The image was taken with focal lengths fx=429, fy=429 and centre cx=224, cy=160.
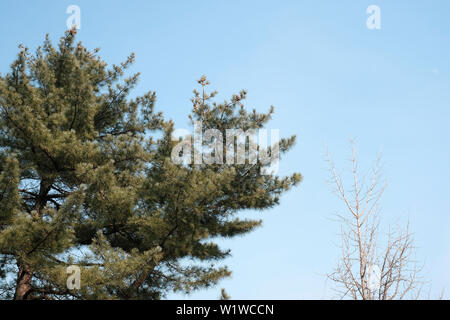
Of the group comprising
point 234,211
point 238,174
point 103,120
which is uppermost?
point 103,120

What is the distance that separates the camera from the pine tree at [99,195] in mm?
8273

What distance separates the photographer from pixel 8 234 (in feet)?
25.6

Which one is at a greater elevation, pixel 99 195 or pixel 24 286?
pixel 99 195

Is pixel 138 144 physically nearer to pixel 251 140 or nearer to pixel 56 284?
pixel 251 140

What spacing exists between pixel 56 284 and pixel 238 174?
4.61 meters

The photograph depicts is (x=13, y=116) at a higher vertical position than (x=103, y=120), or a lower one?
lower

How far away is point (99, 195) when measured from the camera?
959 centimetres

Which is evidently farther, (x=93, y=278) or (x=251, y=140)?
(x=251, y=140)

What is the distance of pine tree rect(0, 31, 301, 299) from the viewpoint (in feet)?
27.1

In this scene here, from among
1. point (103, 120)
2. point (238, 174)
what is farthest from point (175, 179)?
point (103, 120)

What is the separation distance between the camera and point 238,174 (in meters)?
10.2
